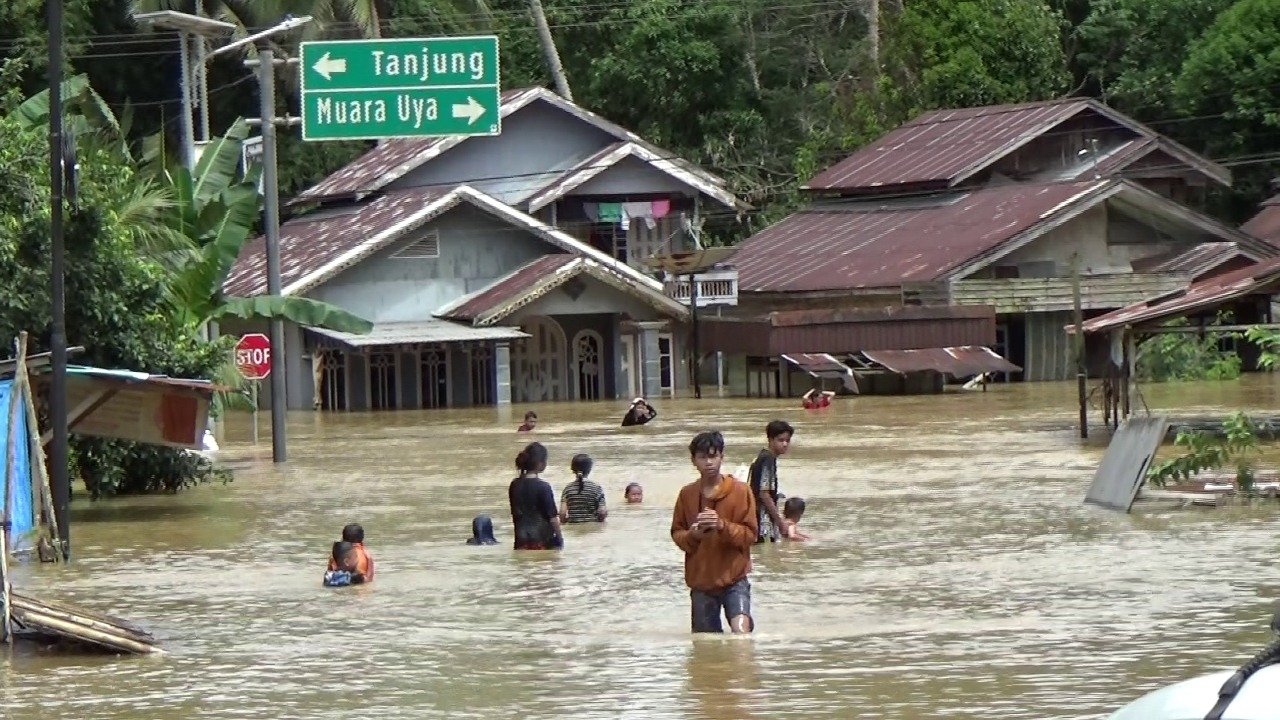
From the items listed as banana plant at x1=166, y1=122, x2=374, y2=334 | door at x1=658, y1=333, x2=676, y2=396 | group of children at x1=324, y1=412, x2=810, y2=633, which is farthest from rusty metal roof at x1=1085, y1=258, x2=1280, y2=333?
door at x1=658, y1=333, x2=676, y2=396

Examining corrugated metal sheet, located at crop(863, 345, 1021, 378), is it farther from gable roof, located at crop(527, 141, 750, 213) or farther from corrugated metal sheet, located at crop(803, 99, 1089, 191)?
gable roof, located at crop(527, 141, 750, 213)

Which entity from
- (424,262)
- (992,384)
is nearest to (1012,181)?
(992,384)

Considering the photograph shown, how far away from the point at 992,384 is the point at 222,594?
116 feet

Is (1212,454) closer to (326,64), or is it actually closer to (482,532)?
(482,532)

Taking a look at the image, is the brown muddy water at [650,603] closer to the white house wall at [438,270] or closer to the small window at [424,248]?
the white house wall at [438,270]

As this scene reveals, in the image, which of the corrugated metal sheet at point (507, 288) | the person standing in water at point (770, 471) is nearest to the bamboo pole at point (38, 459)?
the person standing in water at point (770, 471)

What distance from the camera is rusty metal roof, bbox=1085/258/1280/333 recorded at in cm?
2572

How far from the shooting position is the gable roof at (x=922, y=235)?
161 ft

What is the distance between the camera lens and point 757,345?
47719 mm

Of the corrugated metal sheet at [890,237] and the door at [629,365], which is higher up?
the corrugated metal sheet at [890,237]

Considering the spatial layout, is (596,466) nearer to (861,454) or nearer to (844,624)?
(861,454)

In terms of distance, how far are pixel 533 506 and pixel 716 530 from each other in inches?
260

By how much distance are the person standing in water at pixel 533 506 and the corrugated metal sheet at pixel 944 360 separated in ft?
93.9

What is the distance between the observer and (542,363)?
167 feet
